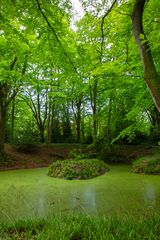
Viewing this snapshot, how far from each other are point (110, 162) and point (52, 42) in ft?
33.5

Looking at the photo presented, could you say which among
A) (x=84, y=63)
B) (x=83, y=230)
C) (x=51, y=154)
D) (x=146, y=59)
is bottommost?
(x=83, y=230)

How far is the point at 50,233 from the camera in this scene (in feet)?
9.26

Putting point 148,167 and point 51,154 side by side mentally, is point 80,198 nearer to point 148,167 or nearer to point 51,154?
point 148,167

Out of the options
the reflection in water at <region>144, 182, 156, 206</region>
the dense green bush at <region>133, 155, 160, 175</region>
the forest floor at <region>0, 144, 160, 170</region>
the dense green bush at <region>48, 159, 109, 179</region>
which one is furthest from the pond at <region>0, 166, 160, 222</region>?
the forest floor at <region>0, 144, 160, 170</region>

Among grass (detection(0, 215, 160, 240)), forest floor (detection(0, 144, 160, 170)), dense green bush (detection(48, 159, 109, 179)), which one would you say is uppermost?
forest floor (detection(0, 144, 160, 170))

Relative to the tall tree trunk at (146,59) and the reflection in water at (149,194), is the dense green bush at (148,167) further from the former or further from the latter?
the tall tree trunk at (146,59)

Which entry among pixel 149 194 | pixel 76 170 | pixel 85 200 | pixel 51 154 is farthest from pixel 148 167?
pixel 51 154

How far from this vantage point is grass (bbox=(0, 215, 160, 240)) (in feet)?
8.89

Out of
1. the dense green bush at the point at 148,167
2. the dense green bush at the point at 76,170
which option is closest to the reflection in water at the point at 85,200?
the dense green bush at the point at 76,170

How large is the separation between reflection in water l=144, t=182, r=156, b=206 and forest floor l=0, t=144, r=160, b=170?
24.3 feet

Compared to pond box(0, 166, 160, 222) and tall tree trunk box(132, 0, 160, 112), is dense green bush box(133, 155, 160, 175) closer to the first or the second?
pond box(0, 166, 160, 222)

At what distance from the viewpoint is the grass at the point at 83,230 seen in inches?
107

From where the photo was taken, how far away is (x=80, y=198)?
5766 mm

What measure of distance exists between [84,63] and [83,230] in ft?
32.4
